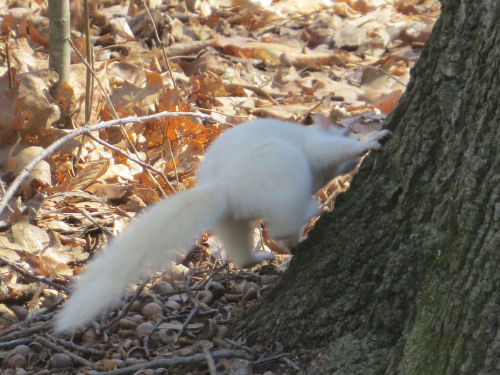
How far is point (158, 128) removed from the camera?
404 centimetres

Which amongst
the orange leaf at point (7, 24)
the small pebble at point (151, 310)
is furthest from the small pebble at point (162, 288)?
the orange leaf at point (7, 24)

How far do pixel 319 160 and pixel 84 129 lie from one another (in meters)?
0.93

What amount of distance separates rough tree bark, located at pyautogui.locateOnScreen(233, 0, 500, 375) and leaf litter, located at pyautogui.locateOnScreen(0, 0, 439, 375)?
8.1 inches

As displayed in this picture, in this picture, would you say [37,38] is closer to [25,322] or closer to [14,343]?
[25,322]

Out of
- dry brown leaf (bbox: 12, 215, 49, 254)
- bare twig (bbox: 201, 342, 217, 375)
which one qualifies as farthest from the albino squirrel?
dry brown leaf (bbox: 12, 215, 49, 254)

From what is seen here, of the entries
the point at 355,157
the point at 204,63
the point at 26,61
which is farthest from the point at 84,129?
the point at 204,63

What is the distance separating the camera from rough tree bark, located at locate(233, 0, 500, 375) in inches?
65.0

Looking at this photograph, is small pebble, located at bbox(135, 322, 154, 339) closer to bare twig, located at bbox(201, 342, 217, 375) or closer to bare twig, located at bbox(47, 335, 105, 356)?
bare twig, located at bbox(47, 335, 105, 356)

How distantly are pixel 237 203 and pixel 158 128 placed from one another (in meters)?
1.80

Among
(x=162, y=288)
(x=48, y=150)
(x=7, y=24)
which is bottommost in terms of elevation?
(x=162, y=288)

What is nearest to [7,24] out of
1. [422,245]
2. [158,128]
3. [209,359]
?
[158,128]

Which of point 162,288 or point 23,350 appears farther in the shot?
point 162,288

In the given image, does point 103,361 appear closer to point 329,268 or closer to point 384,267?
point 329,268

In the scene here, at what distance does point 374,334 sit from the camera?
1951 millimetres
